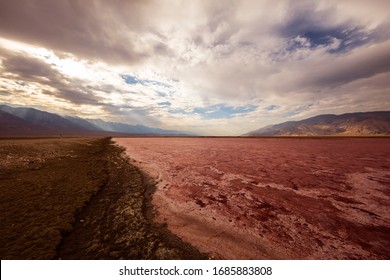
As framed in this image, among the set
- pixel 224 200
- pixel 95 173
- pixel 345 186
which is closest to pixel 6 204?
pixel 95 173

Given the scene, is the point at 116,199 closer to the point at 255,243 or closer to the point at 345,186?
the point at 255,243

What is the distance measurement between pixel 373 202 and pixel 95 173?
51.9ft

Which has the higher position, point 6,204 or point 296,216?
point 6,204

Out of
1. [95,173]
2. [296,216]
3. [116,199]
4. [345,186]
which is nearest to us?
[296,216]

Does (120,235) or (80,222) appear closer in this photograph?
(120,235)

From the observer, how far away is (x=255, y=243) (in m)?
5.02

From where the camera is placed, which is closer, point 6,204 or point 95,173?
point 6,204

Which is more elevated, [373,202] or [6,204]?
[6,204]

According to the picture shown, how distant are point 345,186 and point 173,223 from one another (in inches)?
383
